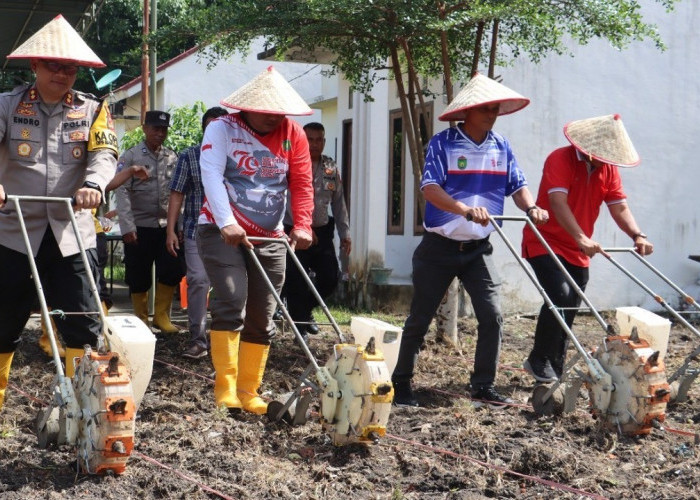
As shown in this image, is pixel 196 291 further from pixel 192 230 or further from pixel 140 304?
pixel 140 304

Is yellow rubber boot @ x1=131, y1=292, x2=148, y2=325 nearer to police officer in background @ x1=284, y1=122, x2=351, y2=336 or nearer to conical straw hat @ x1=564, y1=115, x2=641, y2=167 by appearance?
police officer in background @ x1=284, y1=122, x2=351, y2=336

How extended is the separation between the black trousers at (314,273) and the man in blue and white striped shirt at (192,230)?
871mm

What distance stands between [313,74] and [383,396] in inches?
644

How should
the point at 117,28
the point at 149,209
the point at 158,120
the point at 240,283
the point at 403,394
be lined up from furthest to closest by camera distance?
the point at 117,28 < the point at 149,209 < the point at 158,120 < the point at 403,394 < the point at 240,283

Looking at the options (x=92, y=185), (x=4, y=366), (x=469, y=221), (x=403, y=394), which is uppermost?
(x=92, y=185)

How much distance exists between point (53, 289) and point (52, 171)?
595mm

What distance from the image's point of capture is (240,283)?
19.6ft

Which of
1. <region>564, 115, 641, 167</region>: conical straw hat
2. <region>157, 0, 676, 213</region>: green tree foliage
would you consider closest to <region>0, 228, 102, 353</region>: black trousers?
<region>564, 115, 641, 167</region>: conical straw hat

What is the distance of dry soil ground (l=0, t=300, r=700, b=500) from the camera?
15.5 feet

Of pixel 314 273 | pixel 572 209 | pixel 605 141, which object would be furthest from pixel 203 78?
pixel 605 141

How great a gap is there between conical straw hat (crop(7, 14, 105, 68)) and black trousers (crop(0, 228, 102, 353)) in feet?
2.84

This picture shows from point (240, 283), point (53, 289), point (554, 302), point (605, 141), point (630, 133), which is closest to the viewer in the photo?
point (53, 289)

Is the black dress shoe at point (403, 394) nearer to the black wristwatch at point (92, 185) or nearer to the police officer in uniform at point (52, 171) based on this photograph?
the police officer in uniform at point (52, 171)

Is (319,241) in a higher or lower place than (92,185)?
lower
